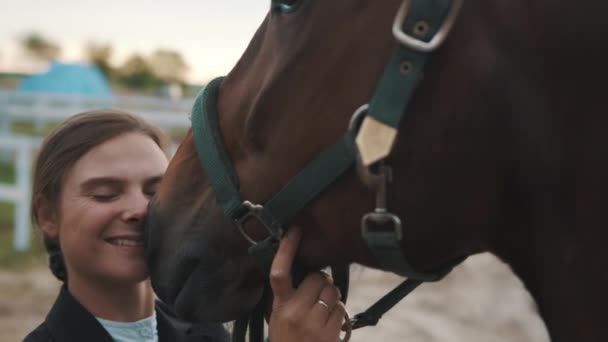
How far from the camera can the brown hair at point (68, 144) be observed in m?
2.26

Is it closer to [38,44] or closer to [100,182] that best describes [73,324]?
[100,182]

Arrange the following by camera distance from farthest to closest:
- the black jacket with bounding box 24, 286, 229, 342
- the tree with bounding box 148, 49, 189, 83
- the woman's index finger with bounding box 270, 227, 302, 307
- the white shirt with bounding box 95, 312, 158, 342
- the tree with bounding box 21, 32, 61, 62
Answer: the tree with bounding box 21, 32, 61, 62, the tree with bounding box 148, 49, 189, 83, the white shirt with bounding box 95, 312, 158, 342, the black jacket with bounding box 24, 286, 229, 342, the woman's index finger with bounding box 270, 227, 302, 307

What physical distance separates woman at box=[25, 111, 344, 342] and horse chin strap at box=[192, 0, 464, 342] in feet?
1.50

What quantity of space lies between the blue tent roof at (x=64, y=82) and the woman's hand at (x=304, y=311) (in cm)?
1759

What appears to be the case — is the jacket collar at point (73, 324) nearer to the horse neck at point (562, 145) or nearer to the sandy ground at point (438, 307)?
the horse neck at point (562, 145)

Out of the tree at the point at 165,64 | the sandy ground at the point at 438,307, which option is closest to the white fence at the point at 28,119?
the sandy ground at the point at 438,307

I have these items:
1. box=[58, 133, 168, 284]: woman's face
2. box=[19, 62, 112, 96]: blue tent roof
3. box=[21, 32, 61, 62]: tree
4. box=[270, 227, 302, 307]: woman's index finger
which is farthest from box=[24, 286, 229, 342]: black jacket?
box=[21, 32, 61, 62]: tree

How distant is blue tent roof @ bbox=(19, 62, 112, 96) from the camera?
1898 centimetres

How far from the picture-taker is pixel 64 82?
19.2 meters

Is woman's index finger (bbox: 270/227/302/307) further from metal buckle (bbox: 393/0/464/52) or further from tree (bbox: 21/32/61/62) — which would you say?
tree (bbox: 21/32/61/62)

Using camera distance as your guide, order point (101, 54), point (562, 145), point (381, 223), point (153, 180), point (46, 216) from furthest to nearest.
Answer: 1. point (101, 54)
2. point (46, 216)
3. point (153, 180)
4. point (381, 223)
5. point (562, 145)

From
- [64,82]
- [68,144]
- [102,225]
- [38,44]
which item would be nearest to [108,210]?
[102,225]

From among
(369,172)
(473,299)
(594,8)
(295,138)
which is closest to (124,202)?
(295,138)

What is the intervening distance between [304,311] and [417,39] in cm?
65
